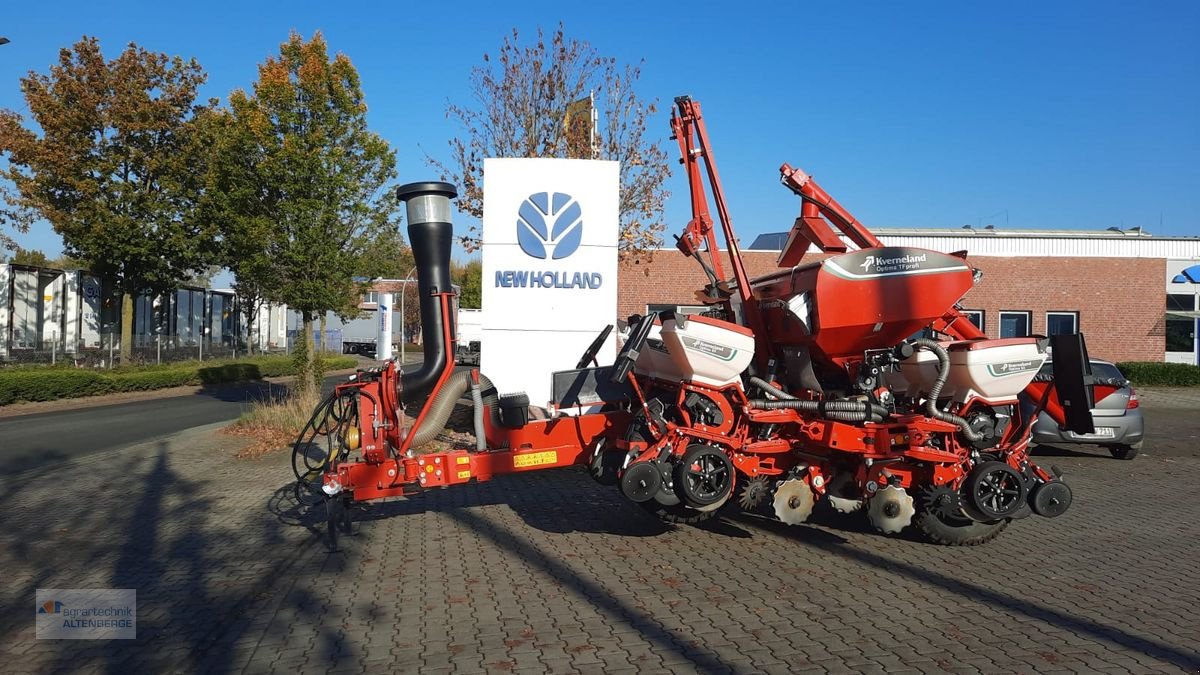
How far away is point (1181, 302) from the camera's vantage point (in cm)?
3266

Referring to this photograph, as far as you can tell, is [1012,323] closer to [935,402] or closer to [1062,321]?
[1062,321]

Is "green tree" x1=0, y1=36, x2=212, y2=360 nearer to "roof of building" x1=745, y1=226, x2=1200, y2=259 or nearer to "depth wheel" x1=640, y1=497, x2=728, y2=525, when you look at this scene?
"roof of building" x1=745, y1=226, x2=1200, y2=259

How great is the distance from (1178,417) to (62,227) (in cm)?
3251

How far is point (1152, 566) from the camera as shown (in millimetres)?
6602

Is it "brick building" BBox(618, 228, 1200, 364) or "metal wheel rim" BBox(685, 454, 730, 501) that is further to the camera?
"brick building" BBox(618, 228, 1200, 364)

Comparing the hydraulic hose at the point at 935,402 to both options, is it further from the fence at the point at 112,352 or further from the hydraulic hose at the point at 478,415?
the fence at the point at 112,352

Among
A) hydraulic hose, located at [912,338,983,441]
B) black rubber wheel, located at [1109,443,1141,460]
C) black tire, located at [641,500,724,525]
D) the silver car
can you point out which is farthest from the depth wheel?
black rubber wheel, located at [1109,443,1141,460]

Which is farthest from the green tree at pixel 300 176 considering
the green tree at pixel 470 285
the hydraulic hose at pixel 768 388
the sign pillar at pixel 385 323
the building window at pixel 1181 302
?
the green tree at pixel 470 285

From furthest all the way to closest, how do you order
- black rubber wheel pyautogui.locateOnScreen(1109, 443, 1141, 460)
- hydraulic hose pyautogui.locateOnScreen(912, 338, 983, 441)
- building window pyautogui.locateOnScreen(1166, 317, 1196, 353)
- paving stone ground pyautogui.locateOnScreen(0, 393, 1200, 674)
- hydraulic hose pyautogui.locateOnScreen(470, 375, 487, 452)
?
1. building window pyautogui.locateOnScreen(1166, 317, 1196, 353)
2. black rubber wheel pyautogui.locateOnScreen(1109, 443, 1141, 460)
3. hydraulic hose pyautogui.locateOnScreen(470, 375, 487, 452)
4. hydraulic hose pyautogui.locateOnScreen(912, 338, 983, 441)
5. paving stone ground pyautogui.locateOnScreen(0, 393, 1200, 674)

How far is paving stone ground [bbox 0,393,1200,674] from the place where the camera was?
477cm

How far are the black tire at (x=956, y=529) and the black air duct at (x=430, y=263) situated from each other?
4123 millimetres

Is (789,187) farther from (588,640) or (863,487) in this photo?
(588,640)

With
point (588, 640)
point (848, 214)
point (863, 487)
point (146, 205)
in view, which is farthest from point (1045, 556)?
point (146, 205)

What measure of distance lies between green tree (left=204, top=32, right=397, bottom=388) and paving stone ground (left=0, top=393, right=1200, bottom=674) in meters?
11.6
